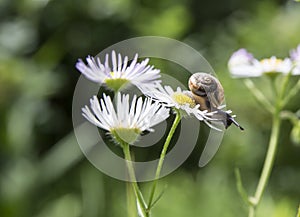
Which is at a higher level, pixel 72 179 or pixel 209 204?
pixel 72 179

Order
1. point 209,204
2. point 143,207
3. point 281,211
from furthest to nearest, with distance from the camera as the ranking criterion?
point 209,204
point 281,211
point 143,207

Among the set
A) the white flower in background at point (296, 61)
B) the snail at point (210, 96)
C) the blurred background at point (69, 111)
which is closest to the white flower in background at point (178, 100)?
the snail at point (210, 96)

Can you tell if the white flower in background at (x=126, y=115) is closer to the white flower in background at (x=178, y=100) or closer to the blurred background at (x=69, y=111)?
the white flower in background at (x=178, y=100)

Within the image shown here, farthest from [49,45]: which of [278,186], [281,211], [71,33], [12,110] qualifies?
[281,211]

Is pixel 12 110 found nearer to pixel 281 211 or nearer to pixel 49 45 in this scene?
pixel 49 45

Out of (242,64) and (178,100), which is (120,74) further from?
(242,64)

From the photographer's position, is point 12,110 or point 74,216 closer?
point 74,216

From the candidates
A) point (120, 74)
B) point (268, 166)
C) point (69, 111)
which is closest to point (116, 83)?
point (120, 74)

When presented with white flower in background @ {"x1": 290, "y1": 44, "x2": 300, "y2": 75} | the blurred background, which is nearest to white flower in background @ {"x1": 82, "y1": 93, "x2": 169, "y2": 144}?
white flower in background @ {"x1": 290, "y1": 44, "x2": 300, "y2": 75}
